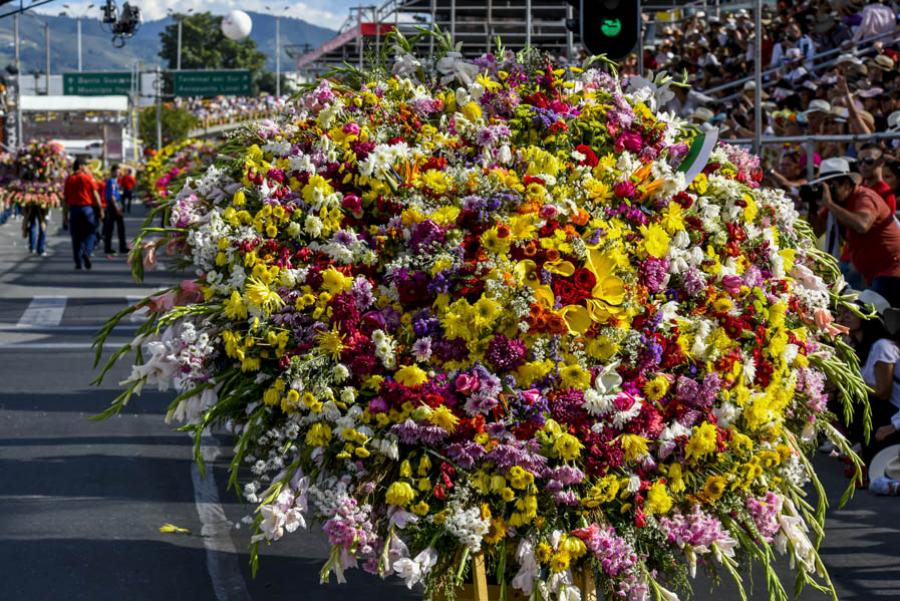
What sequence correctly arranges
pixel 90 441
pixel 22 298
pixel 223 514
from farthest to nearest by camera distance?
pixel 22 298 → pixel 90 441 → pixel 223 514

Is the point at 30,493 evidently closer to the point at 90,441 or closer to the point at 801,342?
the point at 90,441

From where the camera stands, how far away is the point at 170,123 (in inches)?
3819

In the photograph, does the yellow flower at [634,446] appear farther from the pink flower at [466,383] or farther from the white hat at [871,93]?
the white hat at [871,93]

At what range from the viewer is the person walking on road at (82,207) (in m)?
23.3

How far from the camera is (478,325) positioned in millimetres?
4984

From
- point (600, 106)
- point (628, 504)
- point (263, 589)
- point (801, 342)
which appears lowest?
point (263, 589)

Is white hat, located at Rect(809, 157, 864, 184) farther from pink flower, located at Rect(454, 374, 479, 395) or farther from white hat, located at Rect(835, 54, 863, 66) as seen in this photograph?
pink flower, located at Rect(454, 374, 479, 395)

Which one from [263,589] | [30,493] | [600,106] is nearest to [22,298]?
[30,493]

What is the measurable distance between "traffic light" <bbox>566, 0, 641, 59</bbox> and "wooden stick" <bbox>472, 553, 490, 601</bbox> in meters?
6.95

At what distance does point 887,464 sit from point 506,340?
14.3 ft

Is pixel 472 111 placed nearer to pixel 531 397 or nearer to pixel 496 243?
pixel 496 243

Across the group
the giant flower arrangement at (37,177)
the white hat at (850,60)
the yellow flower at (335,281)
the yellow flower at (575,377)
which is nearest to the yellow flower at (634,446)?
the yellow flower at (575,377)

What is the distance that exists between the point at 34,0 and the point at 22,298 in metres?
10.1

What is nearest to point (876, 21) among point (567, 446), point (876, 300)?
point (876, 300)
